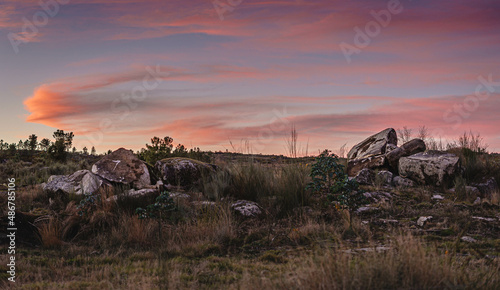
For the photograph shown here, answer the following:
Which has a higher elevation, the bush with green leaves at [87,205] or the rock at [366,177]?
the rock at [366,177]

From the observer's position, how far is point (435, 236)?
686 cm

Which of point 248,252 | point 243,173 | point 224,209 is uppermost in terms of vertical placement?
point 243,173

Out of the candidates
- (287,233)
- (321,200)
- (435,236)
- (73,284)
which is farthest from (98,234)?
(435,236)

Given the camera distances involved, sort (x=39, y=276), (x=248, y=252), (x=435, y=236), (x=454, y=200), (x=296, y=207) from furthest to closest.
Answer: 1. (x=454, y=200)
2. (x=296, y=207)
3. (x=435, y=236)
4. (x=248, y=252)
5. (x=39, y=276)

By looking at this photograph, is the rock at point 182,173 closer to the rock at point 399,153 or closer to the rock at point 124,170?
the rock at point 124,170

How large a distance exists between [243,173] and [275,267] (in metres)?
5.23

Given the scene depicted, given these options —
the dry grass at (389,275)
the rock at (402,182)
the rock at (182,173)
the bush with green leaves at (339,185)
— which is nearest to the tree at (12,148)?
the rock at (182,173)

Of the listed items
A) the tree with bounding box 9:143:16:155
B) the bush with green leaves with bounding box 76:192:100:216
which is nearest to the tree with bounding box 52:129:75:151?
the tree with bounding box 9:143:16:155

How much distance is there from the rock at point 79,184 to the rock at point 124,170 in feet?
0.89

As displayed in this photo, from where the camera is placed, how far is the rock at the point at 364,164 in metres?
12.9

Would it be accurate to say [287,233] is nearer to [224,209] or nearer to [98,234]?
[224,209]

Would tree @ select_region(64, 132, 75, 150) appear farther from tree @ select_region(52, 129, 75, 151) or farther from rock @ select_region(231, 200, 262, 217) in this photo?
rock @ select_region(231, 200, 262, 217)

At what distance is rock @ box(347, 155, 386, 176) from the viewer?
1290cm

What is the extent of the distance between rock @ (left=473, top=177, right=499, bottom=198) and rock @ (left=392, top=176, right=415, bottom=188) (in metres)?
1.83
